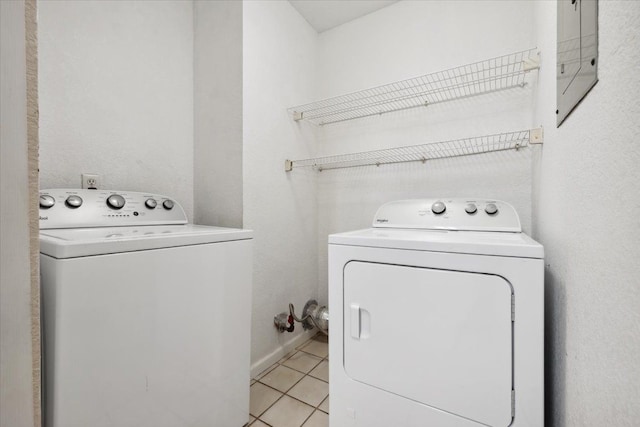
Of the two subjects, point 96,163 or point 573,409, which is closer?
point 573,409

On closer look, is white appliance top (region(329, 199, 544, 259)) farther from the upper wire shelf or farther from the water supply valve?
the water supply valve

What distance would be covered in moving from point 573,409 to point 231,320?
1.19 meters

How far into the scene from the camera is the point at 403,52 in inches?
78.1

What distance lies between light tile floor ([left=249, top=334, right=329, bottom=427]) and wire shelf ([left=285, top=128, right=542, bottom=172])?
137 centimetres

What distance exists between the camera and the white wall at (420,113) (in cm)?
164

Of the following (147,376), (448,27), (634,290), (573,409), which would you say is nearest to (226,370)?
(147,376)

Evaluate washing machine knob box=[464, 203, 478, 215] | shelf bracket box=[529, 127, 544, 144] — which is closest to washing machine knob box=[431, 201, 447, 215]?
washing machine knob box=[464, 203, 478, 215]

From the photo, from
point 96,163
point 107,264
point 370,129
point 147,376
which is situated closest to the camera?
point 107,264

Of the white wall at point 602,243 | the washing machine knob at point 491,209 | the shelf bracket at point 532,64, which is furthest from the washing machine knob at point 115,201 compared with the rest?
the shelf bracket at point 532,64

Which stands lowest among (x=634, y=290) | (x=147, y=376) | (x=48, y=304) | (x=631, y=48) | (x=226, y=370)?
(x=226, y=370)

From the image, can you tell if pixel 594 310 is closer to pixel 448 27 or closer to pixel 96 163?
pixel 448 27

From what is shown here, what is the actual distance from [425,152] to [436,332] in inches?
49.4

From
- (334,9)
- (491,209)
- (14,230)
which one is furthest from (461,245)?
(334,9)

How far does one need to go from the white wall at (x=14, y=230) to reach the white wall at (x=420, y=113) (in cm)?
189
